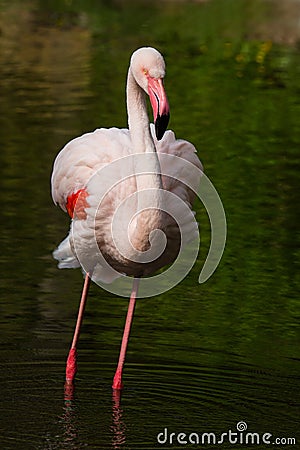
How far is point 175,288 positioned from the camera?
28.7ft

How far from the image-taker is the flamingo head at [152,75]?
5.72 metres

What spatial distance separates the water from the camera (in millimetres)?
6180

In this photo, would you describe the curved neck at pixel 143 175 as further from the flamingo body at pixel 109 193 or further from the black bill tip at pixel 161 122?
the black bill tip at pixel 161 122

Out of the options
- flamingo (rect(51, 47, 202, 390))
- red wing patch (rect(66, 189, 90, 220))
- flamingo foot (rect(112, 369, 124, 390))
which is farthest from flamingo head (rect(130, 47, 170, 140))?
flamingo foot (rect(112, 369, 124, 390))

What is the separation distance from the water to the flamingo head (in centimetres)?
153

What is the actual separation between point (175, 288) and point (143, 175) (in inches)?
114

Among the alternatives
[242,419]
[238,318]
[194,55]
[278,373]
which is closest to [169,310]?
[238,318]

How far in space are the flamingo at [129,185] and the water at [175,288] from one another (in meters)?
0.42

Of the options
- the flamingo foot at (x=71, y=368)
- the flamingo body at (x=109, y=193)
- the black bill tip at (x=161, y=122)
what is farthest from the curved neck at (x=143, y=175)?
the flamingo foot at (x=71, y=368)

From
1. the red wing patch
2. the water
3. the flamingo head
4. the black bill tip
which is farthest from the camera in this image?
the red wing patch

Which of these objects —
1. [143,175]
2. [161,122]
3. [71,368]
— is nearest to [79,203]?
[143,175]

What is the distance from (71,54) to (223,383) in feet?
43.9

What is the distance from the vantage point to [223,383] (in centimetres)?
660

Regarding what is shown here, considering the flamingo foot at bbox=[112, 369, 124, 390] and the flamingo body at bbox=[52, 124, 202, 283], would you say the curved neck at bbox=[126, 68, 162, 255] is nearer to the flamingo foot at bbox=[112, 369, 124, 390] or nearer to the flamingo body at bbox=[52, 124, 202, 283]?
the flamingo body at bbox=[52, 124, 202, 283]
